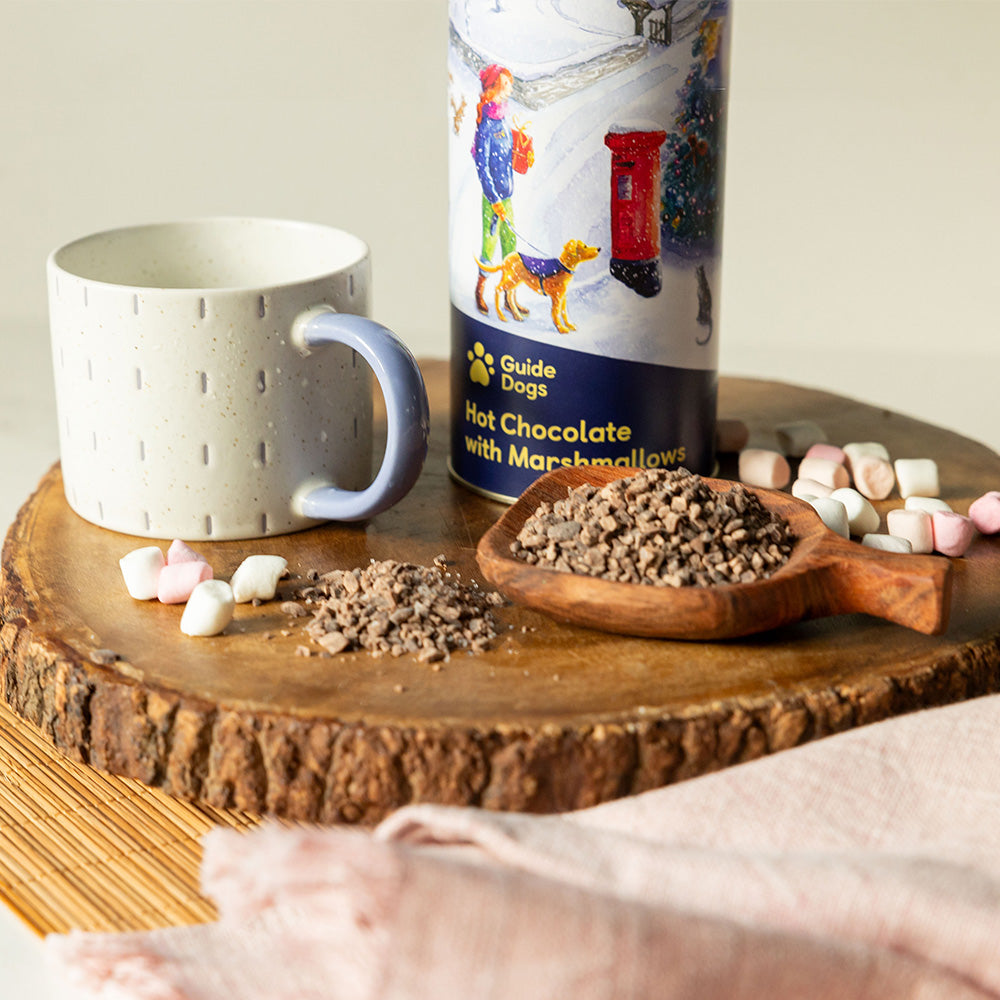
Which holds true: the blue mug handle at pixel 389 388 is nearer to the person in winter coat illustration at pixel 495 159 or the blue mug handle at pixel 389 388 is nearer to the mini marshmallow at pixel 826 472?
the person in winter coat illustration at pixel 495 159

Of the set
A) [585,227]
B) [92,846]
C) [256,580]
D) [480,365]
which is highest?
[585,227]

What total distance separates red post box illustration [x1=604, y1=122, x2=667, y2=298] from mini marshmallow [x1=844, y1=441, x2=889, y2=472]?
25cm

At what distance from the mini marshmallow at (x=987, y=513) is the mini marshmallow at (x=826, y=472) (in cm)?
11

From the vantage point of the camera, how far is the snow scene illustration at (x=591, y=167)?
91cm

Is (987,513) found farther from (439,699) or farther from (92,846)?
(92,846)

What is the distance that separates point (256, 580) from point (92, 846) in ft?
0.63

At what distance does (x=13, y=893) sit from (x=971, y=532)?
66cm

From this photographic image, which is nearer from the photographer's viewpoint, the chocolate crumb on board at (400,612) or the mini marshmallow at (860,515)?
the chocolate crumb on board at (400,612)

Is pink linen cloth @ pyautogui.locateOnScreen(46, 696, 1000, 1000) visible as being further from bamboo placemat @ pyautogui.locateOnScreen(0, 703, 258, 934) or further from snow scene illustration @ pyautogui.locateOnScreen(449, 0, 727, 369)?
snow scene illustration @ pyautogui.locateOnScreen(449, 0, 727, 369)

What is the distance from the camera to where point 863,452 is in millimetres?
1116

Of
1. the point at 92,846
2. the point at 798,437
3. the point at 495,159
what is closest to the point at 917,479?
the point at 798,437

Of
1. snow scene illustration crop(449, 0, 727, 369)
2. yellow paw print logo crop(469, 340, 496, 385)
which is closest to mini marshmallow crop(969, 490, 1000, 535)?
snow scene illustration crop(449, 0, 727, 369)

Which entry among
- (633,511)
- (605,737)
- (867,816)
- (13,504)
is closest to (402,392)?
(633,511)

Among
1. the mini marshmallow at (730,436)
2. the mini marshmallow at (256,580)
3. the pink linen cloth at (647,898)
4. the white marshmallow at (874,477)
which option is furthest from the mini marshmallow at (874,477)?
the mini marshmallow at (256,580)
